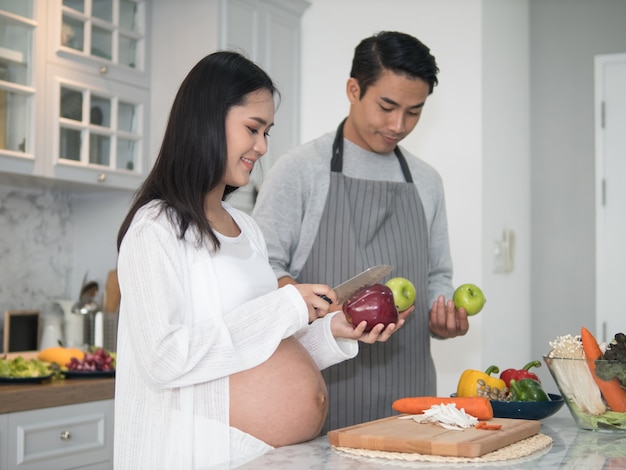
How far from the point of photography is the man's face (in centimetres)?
229

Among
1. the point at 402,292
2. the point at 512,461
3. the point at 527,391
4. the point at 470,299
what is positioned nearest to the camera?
the point at 512,461

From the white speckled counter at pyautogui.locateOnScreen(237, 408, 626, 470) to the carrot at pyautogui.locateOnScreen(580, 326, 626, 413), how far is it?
0.06 metres

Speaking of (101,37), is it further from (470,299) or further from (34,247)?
(470,299)

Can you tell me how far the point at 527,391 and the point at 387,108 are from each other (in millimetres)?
888

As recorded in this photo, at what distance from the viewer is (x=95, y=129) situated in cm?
348

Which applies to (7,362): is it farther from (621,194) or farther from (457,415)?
(621,194)

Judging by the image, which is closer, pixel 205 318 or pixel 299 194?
pixel 205 318

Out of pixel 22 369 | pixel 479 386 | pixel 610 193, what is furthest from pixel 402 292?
pixel 610 193

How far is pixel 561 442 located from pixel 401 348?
0.81 m

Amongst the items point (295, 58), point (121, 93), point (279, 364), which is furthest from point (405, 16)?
point (279, 364)

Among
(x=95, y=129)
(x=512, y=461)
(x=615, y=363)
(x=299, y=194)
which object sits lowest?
(x=512, y=461)

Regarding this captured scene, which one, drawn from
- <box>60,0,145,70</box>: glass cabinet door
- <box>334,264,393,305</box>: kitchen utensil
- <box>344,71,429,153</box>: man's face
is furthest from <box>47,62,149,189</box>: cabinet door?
<box>334,264,393,305</box>: kitchen utensil

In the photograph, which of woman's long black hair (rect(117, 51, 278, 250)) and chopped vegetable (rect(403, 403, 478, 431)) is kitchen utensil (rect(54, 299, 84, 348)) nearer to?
woman's long black hair (rect(117, 51, 278, 250))

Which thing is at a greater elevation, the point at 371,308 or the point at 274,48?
the point at 274,48
